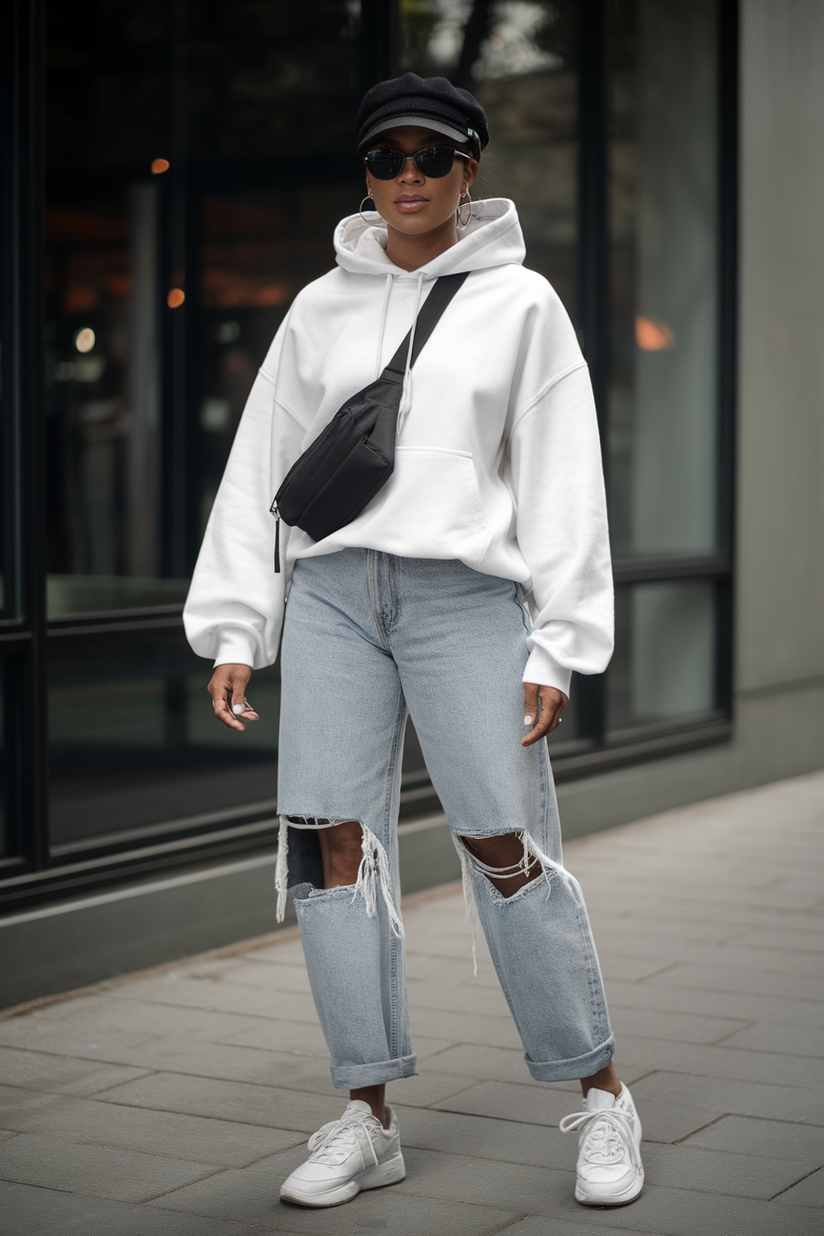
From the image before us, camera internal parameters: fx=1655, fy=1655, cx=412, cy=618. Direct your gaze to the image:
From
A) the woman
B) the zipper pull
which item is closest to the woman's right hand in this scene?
the woman

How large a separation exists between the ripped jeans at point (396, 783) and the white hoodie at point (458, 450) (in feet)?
0.26

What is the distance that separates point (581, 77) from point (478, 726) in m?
4.80

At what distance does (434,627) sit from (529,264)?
4151mm

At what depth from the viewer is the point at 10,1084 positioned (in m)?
3.75

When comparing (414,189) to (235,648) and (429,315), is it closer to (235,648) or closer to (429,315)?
Answer: (429,315)

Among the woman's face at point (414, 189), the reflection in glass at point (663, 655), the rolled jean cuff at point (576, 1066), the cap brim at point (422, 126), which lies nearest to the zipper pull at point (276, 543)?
the woman's face at point (414, 189)

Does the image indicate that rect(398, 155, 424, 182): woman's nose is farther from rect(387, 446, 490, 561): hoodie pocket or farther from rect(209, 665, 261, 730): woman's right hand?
rect(209, 665, 261, 730): woman's right hand

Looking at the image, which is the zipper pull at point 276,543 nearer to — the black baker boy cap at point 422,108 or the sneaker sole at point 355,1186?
the black baker boy cap at point 422,108

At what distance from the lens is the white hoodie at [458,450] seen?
2967 mm

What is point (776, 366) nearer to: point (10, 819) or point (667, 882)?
point (667, 882)

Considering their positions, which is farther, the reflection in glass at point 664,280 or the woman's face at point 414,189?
the reflection in glass at point 664,280

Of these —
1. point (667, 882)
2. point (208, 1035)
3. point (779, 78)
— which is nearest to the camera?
point (208, 1035)

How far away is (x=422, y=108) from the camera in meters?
2.98

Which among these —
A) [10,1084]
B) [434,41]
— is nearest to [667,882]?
[10,1084]
